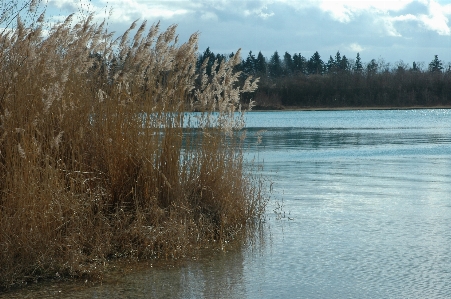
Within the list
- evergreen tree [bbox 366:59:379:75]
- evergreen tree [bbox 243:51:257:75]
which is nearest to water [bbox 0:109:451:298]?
evergreen tree [bbox 366:59:379:75]

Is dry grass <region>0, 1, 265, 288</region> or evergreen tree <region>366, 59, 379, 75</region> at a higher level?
evergreen tree <region>366, 59, 379, 75</region>

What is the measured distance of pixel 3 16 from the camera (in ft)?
22.9

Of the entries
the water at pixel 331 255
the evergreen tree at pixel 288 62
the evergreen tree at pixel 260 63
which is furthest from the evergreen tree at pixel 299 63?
the water at pixel 331 255

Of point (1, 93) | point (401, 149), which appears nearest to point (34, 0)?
point (1, 93)

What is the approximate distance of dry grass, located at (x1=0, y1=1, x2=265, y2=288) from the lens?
6.12 m

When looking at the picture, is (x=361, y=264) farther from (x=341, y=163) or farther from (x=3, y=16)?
(x=341, y=163)

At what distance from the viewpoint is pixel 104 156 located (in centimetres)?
732

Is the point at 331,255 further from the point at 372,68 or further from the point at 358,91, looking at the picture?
the point at 372,68

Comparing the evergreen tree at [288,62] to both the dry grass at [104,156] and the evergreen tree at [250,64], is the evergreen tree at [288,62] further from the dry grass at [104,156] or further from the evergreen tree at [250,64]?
the dry grass at [104,156]

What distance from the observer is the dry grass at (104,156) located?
241 inches

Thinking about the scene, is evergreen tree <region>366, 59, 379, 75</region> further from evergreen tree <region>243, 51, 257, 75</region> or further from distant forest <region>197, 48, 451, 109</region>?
evergreen tree <region>243, 51, 257, 75</region>

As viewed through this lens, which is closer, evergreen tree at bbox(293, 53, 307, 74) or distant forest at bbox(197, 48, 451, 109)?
distant forest at bbox(197, 48, 451, 109)

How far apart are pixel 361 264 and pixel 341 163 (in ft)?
35.9

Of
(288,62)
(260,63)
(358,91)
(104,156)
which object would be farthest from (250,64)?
(104,156)
